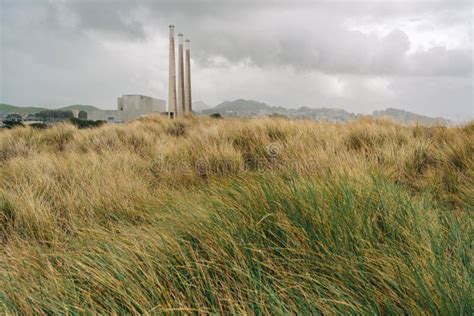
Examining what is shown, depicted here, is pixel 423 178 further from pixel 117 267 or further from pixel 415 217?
pixel 117 267

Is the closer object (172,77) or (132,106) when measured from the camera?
(172,77)

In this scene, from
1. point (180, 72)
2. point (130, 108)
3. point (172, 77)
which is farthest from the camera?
point (130, 108)

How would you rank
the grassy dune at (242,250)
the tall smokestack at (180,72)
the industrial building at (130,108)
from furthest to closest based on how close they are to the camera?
the industrial building at (130,108) → the tall smokestack at (180,72) → the grassy dune at (242,250)

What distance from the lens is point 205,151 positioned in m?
4.51

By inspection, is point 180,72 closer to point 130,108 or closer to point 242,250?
point 130,108

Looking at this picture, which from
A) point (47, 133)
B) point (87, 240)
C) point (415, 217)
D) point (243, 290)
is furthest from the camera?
point (47, 133)

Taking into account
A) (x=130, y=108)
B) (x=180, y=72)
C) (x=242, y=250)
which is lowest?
(x=242, y=250)

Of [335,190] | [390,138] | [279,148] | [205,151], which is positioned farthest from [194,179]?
[390,138]

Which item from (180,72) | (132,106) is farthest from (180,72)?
(132,106)

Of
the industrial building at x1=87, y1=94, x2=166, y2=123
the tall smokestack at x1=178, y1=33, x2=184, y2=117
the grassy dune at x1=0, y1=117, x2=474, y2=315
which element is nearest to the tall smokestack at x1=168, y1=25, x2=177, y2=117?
the tall smokestack at x1=178, y1=33, x2=184, y2=117

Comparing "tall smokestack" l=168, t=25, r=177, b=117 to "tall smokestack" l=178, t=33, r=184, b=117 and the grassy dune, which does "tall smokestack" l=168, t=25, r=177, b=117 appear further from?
the grassy dune

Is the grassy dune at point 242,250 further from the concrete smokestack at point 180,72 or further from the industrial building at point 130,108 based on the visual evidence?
the industrial building at point 130,108

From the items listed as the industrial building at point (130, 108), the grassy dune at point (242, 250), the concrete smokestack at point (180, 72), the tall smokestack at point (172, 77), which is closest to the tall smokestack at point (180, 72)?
the concrete smokestack at point (180, 72)

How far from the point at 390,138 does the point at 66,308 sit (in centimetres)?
513
